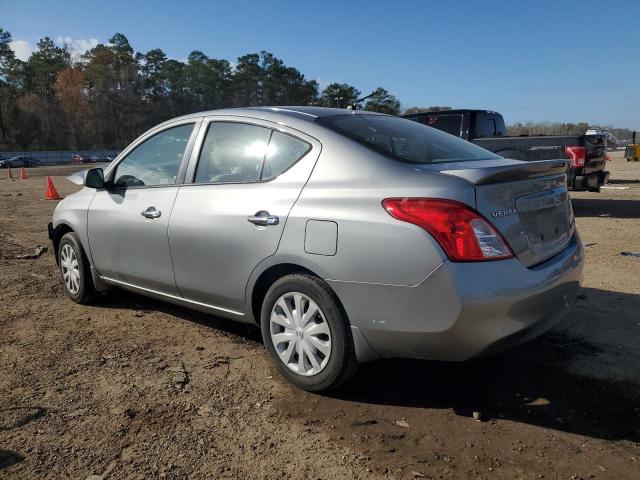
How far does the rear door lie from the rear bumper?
66 centimetres

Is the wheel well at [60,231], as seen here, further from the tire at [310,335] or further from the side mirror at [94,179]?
the tire at [310,335]

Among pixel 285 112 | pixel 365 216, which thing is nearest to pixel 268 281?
pixel 365 216

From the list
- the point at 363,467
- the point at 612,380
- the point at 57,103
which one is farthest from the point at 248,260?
the point at 57,103

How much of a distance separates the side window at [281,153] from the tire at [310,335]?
69 centimetres

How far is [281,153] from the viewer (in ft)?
10.9

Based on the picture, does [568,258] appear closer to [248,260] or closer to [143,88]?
[248,260]

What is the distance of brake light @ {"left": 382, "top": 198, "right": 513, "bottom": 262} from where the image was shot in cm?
255

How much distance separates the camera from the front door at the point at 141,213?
153 inches

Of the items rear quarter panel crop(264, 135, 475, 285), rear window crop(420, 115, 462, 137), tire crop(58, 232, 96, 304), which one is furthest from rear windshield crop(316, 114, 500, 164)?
rear window crop(420, 115, 462, 137)

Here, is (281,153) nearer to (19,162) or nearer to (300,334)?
(300,334)

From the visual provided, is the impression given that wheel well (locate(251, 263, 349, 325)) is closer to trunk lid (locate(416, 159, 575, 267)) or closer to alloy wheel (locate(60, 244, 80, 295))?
trunk lid (locate(416, 159, 575, 267))

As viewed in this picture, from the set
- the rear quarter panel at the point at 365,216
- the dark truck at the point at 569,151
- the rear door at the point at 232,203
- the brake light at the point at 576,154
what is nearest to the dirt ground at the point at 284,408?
the rear door at the point at 232,203

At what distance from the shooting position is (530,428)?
273 centimetres

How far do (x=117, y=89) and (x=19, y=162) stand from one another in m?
45.5
